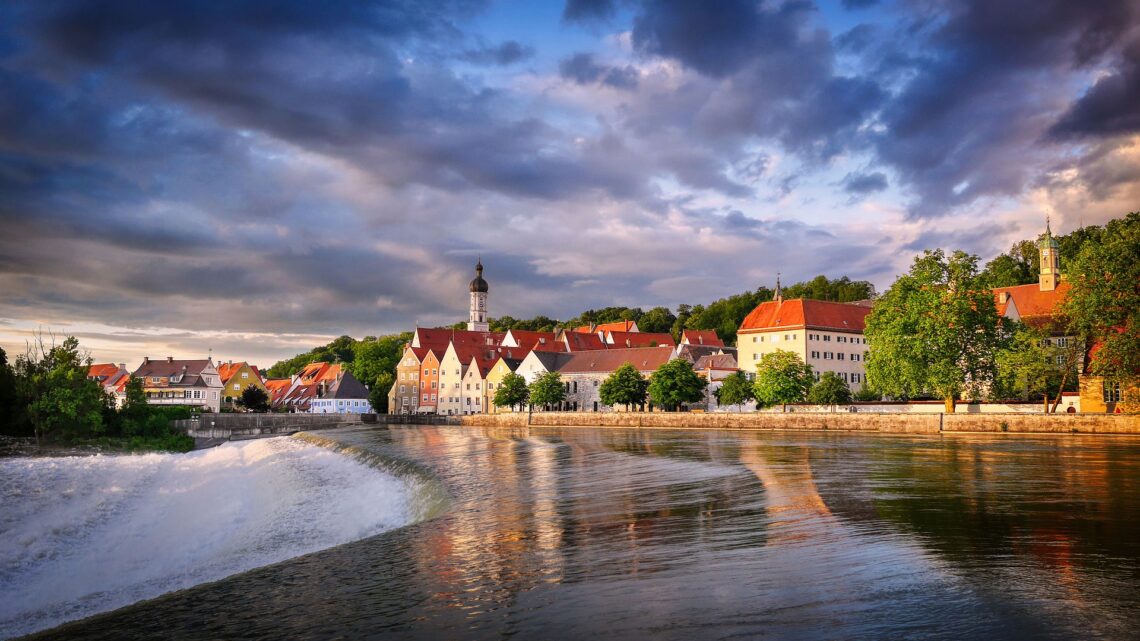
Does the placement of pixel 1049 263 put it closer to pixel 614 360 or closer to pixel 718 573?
pixel 614 360

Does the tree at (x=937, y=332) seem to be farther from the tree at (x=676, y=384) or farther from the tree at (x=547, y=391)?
the tree at (x=547, y=391)

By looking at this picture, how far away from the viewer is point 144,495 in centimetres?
2769

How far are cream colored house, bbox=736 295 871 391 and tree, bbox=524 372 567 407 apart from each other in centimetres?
2558

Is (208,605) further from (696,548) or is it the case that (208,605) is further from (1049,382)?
(1049,382)

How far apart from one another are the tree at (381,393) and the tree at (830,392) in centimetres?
8540

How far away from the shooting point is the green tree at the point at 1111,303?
2016 inches

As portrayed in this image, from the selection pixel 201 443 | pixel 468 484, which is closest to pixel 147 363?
A: pixel 201 443

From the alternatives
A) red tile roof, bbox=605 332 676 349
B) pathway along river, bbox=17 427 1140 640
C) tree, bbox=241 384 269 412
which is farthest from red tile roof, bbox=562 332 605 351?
pathway along river, bbox=17 427 1140 640

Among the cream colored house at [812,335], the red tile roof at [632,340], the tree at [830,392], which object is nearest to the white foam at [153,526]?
the tree at [830,392]

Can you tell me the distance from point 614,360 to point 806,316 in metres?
27.3

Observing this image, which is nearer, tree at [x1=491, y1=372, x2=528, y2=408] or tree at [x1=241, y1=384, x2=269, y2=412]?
tree at [x1=491, y1=372, x2=528, y2=408]

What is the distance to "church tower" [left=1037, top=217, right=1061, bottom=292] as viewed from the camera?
92.4m

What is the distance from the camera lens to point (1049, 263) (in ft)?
305

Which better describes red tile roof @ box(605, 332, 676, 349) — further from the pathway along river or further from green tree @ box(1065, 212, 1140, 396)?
the pathway along river
